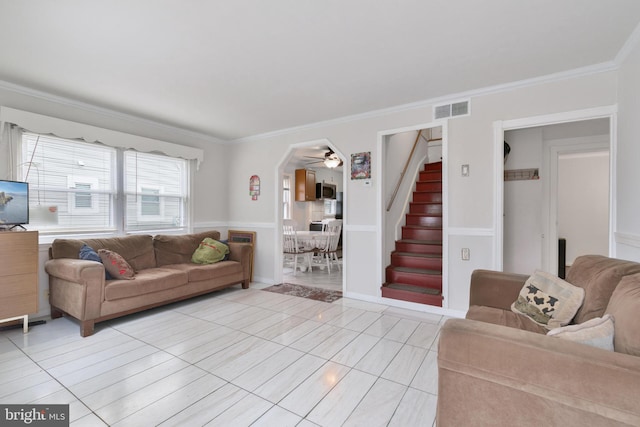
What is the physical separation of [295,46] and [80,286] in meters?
3.02

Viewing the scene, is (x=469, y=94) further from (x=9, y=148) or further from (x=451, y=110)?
(x=9, y=148)

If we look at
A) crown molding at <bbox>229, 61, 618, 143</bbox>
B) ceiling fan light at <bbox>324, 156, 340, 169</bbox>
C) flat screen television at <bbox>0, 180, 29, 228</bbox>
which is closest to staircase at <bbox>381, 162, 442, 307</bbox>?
ceiling fan light at <bbox>324, 156, 340, 169</bbox>

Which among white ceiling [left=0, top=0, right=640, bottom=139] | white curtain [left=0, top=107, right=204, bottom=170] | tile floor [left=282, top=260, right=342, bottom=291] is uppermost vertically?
white ceiling [left=0, top=0, right=640, bottom=139]

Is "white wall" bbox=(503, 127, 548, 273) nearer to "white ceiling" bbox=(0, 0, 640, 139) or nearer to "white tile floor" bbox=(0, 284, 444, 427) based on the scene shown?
"white ceiling" bbox=(0, 0, 640, 139)

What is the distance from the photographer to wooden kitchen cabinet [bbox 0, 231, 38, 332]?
8.89 feet

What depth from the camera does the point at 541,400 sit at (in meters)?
1.15

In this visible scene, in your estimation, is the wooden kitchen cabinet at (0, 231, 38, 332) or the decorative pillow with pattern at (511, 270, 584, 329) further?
the wooden kitchen cabinet at (0, 231, 38, 332)

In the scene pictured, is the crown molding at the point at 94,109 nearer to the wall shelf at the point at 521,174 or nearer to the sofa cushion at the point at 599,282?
the wall shelf at the point at 521,174

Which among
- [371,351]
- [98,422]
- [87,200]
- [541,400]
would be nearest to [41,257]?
[87,200]

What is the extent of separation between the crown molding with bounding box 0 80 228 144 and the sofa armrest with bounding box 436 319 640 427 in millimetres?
4642

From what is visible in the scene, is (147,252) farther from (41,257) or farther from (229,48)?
(229,48)

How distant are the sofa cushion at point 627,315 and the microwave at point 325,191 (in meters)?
7.07

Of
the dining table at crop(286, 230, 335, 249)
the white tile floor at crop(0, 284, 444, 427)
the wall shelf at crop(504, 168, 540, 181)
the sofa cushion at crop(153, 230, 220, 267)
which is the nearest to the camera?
the white tile floor at crop(0, 284, 444, 427)

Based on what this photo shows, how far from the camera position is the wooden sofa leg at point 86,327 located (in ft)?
9.30
